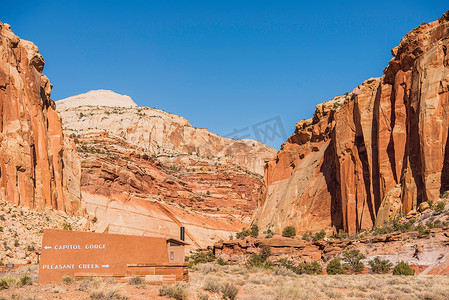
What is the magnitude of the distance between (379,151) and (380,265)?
14771 millimetres

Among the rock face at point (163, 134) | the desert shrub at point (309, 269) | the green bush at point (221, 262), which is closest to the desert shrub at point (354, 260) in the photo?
the desert shrub at point (309, 269)

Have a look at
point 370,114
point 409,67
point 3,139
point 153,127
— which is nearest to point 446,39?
point 409,67

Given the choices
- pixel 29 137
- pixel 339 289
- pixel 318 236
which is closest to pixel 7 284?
pixel 339 289

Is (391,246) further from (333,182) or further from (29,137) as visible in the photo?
(29,137)

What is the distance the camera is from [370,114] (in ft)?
149

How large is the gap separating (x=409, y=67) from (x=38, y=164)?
34.6 m

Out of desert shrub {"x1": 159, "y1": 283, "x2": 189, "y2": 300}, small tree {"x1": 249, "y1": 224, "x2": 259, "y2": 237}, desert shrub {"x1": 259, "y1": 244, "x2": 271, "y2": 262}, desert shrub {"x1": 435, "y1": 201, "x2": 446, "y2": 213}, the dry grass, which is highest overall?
desert shrub {"x1": 435, "y1": 201, "x2": 446, "y2": 213}

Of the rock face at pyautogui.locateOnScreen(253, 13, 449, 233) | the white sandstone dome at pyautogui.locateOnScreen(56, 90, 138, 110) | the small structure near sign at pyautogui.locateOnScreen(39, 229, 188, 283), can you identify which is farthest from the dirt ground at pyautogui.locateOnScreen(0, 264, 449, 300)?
the white sandstone dome at pyautogui.locateOnScreen(56, 90, 138, 110)

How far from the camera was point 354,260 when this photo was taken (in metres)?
31.9

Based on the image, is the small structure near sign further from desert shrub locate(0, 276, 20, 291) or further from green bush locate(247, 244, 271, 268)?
green bush locate(247, 244, 271, 268)

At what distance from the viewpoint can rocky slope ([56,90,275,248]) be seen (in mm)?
62375

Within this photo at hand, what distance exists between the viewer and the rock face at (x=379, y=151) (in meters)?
35.6

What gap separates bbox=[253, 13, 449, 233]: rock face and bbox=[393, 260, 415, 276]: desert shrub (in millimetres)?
8665

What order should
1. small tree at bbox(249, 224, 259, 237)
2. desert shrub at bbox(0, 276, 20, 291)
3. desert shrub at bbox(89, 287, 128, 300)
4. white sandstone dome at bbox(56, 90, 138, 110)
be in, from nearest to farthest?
desert shrub at bbox(89, 287, 128, 300) < desert shrub at bbox(0, 276, 20, 291) < small tree at bbox(249, 224, 259, 237) < white sandstone dome at bbox(56, 90, 138, 110)
